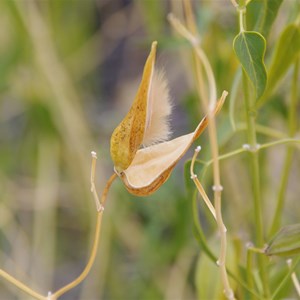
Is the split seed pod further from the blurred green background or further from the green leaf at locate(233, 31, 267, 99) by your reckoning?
the blurred green background

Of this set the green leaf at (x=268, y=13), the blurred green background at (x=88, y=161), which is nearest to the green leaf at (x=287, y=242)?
the green leaf at (x=268, y=13)

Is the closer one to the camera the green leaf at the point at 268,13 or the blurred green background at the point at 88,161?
the green leaf at the point at 268,13

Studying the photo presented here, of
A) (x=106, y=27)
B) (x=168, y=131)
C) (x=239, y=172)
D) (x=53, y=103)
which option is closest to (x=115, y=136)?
(x=168, y=131)

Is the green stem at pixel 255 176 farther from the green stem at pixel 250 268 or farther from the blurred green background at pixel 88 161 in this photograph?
the blurred green background at pixel 88 161

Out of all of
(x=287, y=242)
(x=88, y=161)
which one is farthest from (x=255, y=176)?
(x=88, y=161)

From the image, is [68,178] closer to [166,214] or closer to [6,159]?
[6,159]

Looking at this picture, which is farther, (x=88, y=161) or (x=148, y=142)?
(x=88, y=161)

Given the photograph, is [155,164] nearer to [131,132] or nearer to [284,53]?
[131,132]
